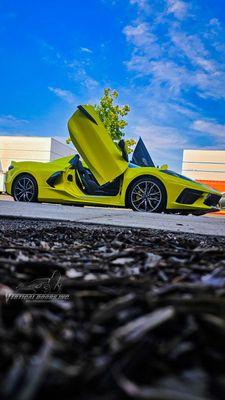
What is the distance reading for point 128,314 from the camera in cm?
71

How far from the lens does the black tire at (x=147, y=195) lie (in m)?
6.50

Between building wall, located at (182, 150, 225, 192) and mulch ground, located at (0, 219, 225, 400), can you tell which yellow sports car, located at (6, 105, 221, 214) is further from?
building wall, located at (182, 150, 225, 192)

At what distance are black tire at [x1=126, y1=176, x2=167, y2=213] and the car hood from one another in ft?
1.26

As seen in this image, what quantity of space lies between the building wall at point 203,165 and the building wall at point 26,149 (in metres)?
13.2

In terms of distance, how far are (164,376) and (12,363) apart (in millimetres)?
227

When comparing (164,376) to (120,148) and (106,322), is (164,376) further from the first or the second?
(120,148)

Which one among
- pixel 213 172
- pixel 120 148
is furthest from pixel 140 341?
pixel 213 172

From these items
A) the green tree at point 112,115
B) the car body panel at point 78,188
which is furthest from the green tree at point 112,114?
the car body panel at point 78,188

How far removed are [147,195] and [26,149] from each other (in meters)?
30.8

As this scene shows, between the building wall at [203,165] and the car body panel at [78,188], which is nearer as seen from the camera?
the car body panel at [78,188]

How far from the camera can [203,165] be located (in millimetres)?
28906

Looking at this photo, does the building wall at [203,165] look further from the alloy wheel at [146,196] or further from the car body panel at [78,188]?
the alloy wheel at [146,196]

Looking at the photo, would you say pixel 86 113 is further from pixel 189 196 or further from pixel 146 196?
pixel 189 196

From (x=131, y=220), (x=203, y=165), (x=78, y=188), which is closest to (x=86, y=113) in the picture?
(x=78, y=188)
